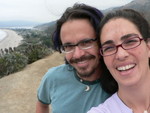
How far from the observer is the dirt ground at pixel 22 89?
814cm

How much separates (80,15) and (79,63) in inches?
16.3

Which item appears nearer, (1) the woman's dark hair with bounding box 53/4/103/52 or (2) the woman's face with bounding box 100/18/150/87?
(2) the woman's face with bounding box 100/18/150/87

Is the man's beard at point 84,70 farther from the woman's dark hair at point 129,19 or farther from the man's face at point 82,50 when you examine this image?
the woman's dark hair at point 129,19

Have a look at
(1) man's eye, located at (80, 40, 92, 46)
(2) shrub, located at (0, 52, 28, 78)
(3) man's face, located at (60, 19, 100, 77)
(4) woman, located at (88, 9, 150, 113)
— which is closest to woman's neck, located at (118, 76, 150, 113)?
(4) woman, located at (88, 9, 150, 113)

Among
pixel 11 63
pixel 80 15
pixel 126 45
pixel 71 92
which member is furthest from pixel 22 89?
pixel 126 45

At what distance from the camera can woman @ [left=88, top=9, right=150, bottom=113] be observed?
2.01 metres

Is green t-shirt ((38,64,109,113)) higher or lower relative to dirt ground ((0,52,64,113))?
higher

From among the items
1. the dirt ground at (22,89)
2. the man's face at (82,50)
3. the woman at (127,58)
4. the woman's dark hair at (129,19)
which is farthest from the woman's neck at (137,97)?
the dirt ground at (22,89)

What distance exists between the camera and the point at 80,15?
2434mm

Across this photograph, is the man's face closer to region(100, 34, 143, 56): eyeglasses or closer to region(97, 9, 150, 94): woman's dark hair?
region(97, 9, 150, 94): woman's dark hair

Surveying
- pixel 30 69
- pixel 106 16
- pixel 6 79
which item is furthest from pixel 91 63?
pixel 30 69

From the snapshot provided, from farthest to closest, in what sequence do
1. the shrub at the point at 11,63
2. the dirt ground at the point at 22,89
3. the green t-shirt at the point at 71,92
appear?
the shrub at the point at 11,63, the dirt ground at the point at 22,89, the green t-shirt at the point at 71,92

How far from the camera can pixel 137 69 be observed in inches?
79.2

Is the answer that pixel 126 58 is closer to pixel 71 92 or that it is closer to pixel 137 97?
pixel 137 97
